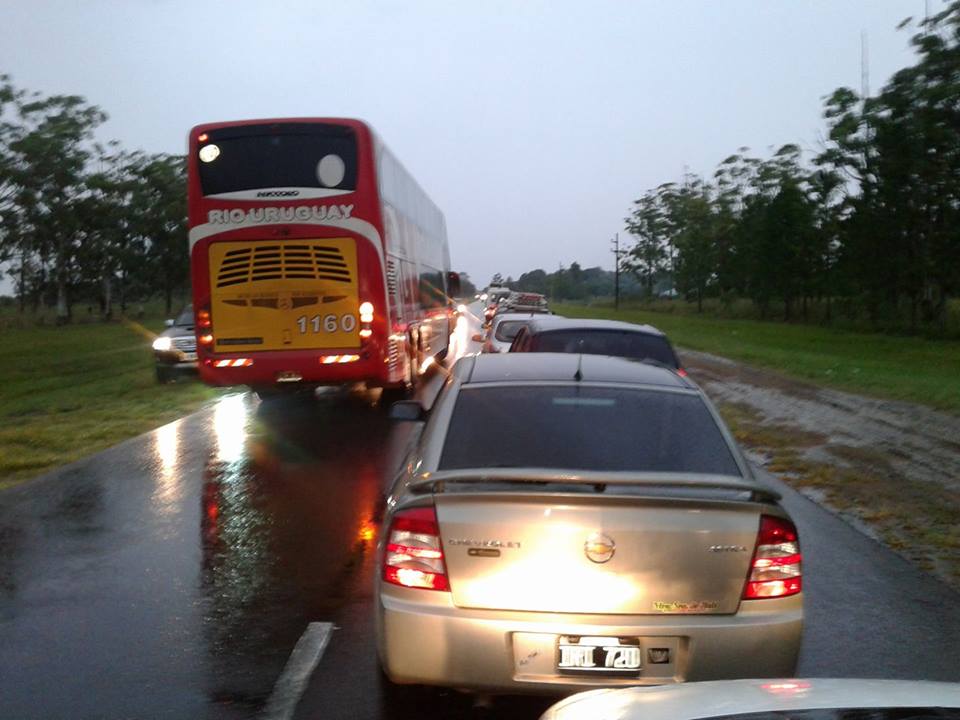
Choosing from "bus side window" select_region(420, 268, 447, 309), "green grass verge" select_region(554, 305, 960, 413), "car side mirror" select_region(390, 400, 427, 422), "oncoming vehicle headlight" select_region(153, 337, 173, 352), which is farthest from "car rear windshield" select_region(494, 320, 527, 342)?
"car side mirror" select_region(390, 400, 427, 422)

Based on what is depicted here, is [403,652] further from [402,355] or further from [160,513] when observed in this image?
[402,355]

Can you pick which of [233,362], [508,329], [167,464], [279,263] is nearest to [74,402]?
[233,362]

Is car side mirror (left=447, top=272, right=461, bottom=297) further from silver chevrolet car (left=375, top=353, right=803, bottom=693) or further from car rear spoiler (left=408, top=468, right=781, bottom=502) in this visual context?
silver chevrolet car (left=375, top=353, right=803, bottom=693)

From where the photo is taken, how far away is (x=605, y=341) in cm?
1121

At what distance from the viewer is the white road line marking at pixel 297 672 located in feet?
16.1

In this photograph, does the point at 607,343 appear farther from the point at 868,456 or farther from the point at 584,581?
the point at 584,581

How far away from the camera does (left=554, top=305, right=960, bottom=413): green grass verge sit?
2075cm

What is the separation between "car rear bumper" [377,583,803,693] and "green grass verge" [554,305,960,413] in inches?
554

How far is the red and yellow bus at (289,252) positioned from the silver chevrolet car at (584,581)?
10530 millimetres

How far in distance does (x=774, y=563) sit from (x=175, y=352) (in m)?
20.0

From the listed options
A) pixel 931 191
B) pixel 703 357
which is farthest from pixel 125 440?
pixel 931 191

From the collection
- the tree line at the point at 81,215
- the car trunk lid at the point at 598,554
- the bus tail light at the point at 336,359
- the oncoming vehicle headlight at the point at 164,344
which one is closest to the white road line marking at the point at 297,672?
the car trunk lid at the point at 598,554

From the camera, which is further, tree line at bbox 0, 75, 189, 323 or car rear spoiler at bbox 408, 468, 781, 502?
tree line at bbox 0, 75, 189, 323

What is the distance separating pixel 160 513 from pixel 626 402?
5.44 m
